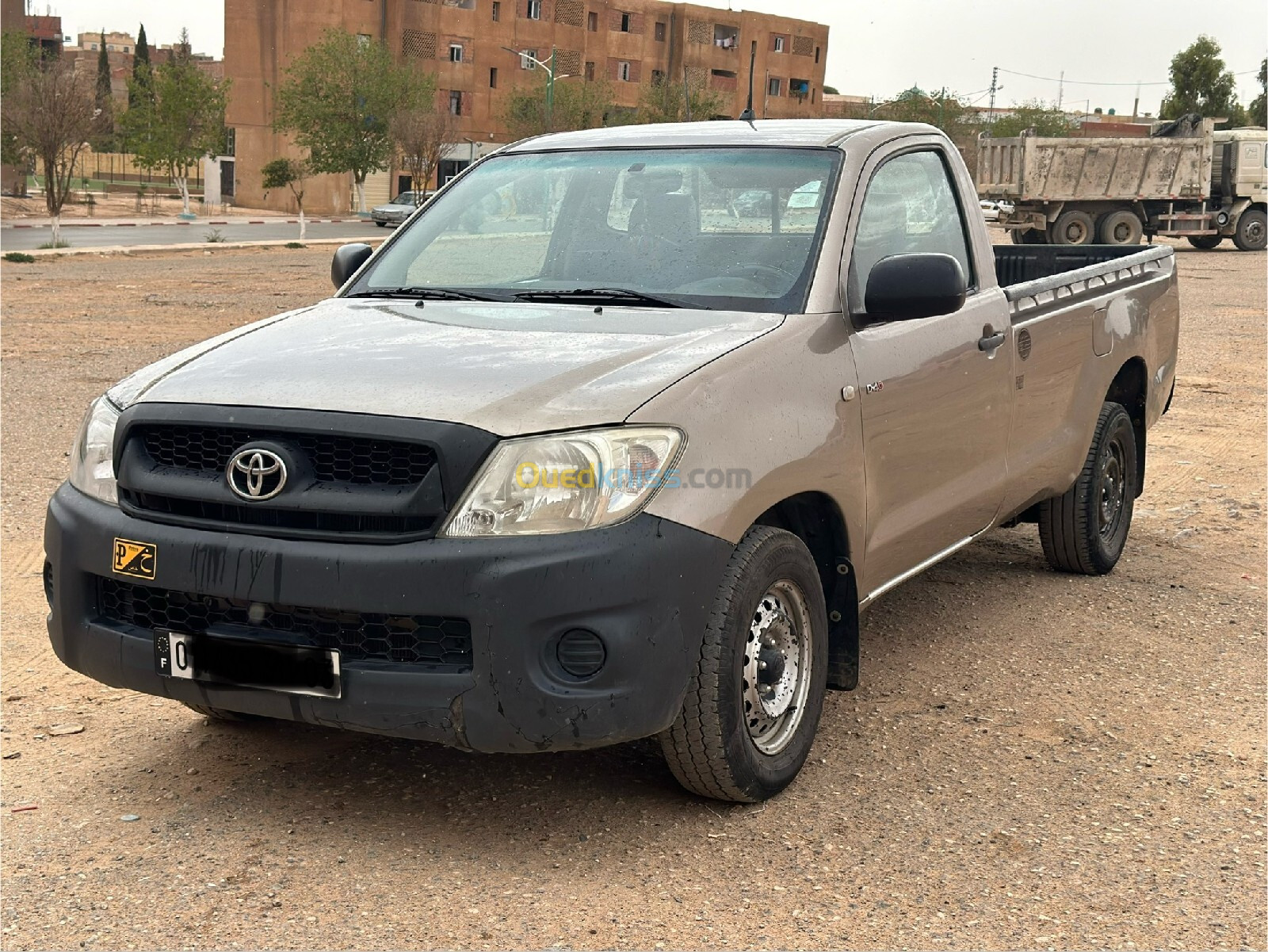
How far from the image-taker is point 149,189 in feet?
246

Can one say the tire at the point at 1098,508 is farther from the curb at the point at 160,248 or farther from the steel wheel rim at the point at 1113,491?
the curb at the point at 160,248

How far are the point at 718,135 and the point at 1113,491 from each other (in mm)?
2747

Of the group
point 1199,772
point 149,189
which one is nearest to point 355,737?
point 1199,772

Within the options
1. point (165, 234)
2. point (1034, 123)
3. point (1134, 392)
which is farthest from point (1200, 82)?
point (1134, 392)

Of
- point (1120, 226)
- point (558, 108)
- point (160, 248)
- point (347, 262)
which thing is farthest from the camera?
point (558, 108)

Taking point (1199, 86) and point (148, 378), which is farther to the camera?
point (1199, 86)

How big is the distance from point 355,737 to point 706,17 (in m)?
91.7

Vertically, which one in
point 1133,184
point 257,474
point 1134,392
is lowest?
point 1134,392

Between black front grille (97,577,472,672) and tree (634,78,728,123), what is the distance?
252ft

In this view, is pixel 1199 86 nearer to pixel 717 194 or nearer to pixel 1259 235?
pixel 1259 235

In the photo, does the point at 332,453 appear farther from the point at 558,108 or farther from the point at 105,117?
the point at 558,108

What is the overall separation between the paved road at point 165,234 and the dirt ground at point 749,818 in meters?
30.6

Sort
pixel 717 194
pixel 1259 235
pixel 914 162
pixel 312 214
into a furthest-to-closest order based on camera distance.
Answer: pixel 312 214 < pixel 1259 235 < pixel 914 162 < pixel 717 194

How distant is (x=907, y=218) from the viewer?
4.88m
